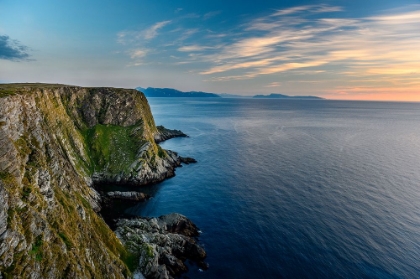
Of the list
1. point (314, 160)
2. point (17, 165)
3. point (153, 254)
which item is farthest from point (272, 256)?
point (314, 160)

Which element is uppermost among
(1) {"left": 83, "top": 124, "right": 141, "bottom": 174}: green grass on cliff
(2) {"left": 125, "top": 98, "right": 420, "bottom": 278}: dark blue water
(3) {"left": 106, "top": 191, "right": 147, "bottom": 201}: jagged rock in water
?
(1) {"left": 83, "top": 124, "right": 141, "bottom": 174}: green grass on cliff

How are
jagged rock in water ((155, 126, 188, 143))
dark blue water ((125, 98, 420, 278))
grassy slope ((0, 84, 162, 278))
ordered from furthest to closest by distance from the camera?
1. jagged rock in water ((155, 126, 188, 143))
2. dark blue water ((125, 98, 420, 278))
3. grassy slope ((0, 84, 162, 278))

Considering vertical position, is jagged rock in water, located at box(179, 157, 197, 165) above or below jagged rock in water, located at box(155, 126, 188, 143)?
below

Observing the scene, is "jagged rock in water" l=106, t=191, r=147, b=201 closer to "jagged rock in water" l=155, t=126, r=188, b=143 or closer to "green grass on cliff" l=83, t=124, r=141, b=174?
"green grass on cliff" l=83, t=124, r=141, b=174

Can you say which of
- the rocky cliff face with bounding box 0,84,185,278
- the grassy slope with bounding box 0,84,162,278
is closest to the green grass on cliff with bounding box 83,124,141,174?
the rocky cliff face with bounding box 0,84,185,278

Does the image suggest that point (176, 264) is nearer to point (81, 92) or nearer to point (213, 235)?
point (213, 235)

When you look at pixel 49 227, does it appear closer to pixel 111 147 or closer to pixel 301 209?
pixel 301 209
